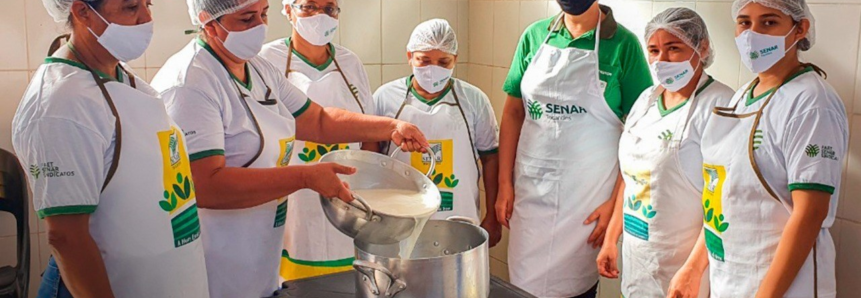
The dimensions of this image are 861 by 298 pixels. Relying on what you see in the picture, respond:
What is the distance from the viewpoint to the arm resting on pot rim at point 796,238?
1.59 m

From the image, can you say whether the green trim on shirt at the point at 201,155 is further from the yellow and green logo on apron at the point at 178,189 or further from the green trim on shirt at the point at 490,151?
the green trim on shirt at the point at 490,151

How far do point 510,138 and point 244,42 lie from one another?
96 cm

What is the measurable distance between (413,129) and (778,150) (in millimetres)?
853

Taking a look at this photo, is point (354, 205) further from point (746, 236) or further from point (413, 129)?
point (746, 236)

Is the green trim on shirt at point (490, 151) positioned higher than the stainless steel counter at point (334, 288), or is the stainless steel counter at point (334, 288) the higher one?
the green trim on shirt at point (490, 151)

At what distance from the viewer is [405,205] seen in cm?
164

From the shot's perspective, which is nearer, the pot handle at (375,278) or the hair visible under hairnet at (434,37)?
the pot handle at (375,278)

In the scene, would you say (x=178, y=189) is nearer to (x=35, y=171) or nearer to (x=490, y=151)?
(x=35, y=171)

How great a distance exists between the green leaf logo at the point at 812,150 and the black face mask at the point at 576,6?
799 millimetres

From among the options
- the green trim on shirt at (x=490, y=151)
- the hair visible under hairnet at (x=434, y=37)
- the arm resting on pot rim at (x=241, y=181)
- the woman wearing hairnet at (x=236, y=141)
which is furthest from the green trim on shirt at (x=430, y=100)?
the arm resting on pot rim at (x=241, y=181)

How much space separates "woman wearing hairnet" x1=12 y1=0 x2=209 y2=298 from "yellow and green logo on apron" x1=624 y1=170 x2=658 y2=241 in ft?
3.59

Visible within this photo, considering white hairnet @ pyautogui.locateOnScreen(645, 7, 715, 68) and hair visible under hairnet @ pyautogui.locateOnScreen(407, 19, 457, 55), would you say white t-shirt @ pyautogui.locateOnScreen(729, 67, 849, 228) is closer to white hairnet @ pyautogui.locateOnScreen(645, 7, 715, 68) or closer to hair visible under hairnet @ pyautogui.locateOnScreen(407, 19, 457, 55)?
white hairnet @ pyautogui.locateOnScreen(645, 7, 715, 68)

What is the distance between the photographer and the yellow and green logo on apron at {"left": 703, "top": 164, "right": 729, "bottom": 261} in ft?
5.81

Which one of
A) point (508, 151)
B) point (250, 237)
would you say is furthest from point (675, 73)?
point (250, 237)
